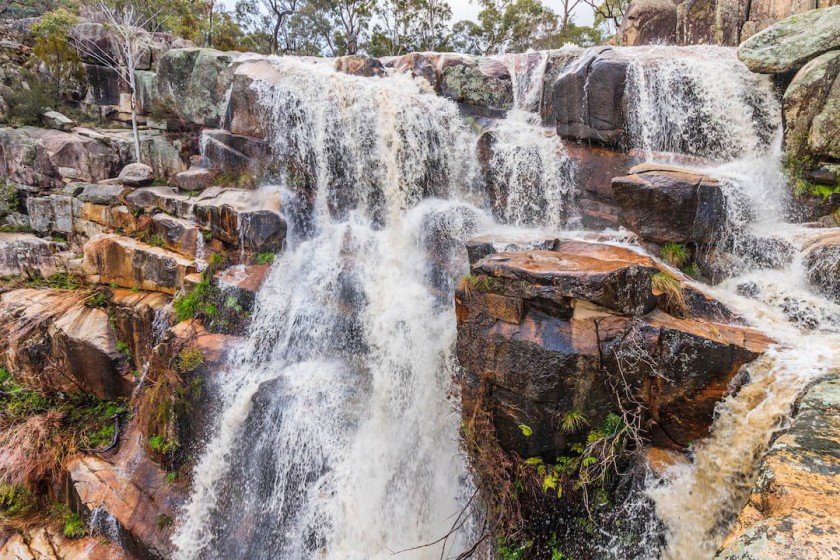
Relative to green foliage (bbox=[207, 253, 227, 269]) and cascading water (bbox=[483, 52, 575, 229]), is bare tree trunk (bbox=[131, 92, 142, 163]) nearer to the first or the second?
green foliage (bbox=[207, 253, 227, 269])

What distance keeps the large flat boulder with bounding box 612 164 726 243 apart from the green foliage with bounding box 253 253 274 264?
24.6 feet

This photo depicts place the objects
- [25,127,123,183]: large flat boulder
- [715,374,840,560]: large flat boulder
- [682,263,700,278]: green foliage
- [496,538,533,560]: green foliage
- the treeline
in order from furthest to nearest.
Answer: the treeline, [25,127,123,183]: large flat boulder, [682,263,700,278]: green foliage, [496,538,533,560]: green foliage, [715,374,840,560]: large flat boulder

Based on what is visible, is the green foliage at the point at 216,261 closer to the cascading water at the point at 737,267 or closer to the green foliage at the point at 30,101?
the cascading water at the point at 737,267

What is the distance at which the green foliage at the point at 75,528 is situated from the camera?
7.42 metres

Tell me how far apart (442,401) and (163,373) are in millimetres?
5432

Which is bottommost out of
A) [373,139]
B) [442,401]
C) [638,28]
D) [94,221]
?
[442,401]

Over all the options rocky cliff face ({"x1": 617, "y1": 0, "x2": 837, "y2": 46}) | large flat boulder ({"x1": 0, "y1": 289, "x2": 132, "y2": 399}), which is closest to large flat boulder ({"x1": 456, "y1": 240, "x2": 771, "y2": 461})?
large flat boulder ({"x1": 0, "y1": 289, "x2": 132, "y2": 399})

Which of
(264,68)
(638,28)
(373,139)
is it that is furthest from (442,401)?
(638,28)

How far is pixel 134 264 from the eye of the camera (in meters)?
9.84

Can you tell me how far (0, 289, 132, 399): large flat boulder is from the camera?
9.36 m

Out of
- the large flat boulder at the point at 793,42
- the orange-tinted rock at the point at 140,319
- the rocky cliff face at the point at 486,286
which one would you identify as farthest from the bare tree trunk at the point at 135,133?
the large flat boulder at the point at 793,42

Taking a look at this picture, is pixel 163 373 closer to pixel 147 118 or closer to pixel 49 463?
pixel 49 463

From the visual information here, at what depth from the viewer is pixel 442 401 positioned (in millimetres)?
7223

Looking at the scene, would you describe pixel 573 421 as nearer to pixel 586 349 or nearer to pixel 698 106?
pixel 586 349
